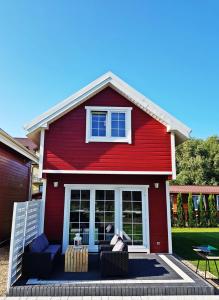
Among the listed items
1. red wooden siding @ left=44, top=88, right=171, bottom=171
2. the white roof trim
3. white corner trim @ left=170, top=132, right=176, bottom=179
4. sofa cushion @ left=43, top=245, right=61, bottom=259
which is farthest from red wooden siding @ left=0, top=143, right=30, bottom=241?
white corner trim @ left=170, top=132, right=176, bottom=179

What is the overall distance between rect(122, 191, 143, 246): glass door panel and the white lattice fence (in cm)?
311

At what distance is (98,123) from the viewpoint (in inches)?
353

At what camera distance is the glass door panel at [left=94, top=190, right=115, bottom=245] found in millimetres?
8789

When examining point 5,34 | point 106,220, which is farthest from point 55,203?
point 5,34

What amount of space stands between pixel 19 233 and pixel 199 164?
33422mm

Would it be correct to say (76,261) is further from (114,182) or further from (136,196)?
(136,196)

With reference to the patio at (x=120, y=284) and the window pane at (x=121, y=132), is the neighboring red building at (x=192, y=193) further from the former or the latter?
the patio at (x=120, y=284)

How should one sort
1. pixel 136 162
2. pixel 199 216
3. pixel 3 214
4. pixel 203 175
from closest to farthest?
pixel 136 162 < pixel 3 214 < pixel 199 216 < pixel 203 175

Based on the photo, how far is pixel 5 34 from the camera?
31.7ft

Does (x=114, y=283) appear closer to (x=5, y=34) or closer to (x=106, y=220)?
(x=106, y=220)

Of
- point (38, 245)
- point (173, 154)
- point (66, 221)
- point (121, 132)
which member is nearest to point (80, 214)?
point (66, 221)

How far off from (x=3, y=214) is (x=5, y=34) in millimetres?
7281

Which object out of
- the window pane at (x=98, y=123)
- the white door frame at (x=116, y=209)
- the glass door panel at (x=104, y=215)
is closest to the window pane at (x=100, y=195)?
the glass door panel at (x=104, y=215)

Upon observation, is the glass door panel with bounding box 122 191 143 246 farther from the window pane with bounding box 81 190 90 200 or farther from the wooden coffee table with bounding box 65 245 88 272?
the wooden coffee table with bounding box 65 245 88 272
